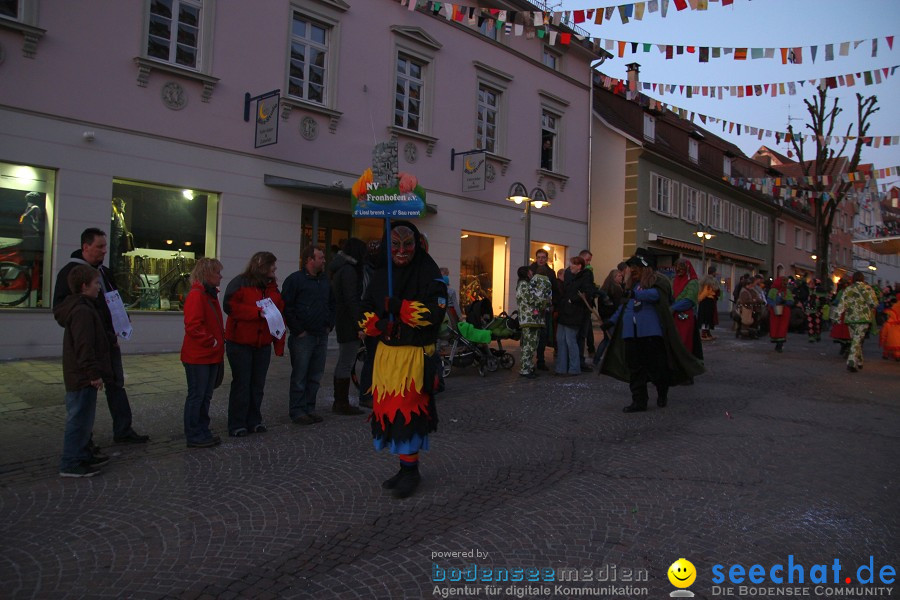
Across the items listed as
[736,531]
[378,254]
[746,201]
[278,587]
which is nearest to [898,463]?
[736,531]

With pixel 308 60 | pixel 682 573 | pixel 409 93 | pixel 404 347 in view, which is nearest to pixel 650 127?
pixel 409 93

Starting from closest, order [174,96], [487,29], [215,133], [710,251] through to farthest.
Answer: [174,96] → [215,133] → [487,29] → [710,251]

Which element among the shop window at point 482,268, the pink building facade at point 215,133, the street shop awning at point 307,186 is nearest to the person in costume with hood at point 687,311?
the street shop awning at point 307,186

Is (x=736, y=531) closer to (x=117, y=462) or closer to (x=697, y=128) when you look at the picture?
(x=117, y=462)

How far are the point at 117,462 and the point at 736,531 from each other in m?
4.41

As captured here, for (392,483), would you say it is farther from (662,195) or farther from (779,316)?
(662,195)

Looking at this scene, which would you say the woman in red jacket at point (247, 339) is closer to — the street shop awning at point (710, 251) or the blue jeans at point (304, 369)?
the blue jeans at point (304, 369)

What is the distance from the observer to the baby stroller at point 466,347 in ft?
31.3

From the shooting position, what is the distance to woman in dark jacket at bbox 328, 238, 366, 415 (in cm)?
677

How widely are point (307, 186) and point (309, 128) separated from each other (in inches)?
49.9

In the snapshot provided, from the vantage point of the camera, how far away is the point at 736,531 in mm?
3693

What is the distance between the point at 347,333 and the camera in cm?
692

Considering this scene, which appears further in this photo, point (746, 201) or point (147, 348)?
point (746, 201)

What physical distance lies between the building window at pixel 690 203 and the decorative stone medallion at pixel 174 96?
2182 cm
